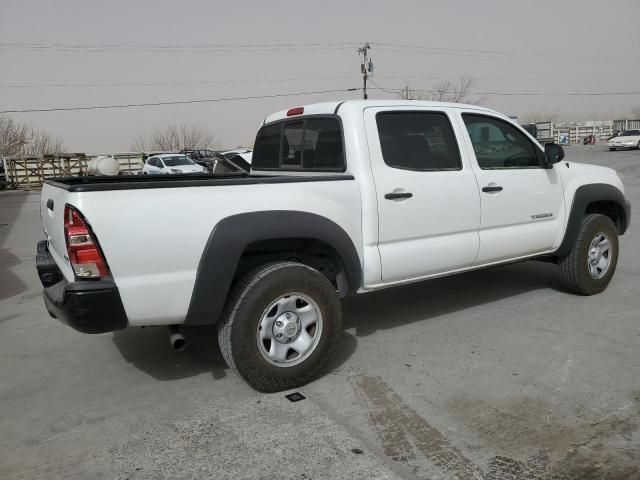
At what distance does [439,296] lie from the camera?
18.6 feet

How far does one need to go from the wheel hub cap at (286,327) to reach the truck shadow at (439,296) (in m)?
1.18

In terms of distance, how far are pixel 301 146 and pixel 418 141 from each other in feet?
3.26

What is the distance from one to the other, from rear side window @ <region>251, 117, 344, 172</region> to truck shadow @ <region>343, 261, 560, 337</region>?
1.51 m

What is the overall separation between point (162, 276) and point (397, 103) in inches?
87.6

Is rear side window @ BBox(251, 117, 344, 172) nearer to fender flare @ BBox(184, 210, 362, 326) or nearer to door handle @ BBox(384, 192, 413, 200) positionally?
door handle @ BBox(384, 192, 413, 200)

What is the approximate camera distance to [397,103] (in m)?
4.21

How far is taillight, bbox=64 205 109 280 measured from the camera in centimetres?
293

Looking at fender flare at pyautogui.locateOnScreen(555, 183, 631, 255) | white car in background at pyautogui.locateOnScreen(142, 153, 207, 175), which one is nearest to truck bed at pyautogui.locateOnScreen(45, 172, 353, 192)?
fender flare at pyautogui.locateOnScreen(555, 183, 631, 255)

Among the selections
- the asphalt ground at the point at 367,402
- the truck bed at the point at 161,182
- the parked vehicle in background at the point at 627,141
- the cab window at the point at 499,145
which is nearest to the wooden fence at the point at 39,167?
the truck bed at the point at 161,182

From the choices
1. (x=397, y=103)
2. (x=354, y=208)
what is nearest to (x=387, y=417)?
(x=354, y=208)

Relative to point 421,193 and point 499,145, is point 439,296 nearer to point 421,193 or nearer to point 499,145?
point 499,145

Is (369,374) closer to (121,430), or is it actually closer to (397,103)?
(121,430)

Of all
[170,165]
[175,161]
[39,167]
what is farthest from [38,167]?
[170,165]

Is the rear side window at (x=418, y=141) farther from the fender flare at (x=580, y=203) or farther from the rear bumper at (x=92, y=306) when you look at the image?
the rear bumper at (x=92, y=306)
